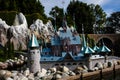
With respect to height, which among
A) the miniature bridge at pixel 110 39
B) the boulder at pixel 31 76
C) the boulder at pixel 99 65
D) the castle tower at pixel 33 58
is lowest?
the boulder at pixel 31 76

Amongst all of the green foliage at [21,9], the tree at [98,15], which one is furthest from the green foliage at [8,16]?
the tree at [98,15]

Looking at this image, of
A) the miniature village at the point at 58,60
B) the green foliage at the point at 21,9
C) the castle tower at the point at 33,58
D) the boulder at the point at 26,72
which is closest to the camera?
the miniature village at the point at 58,60

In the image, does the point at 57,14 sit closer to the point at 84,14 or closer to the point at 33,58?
the point at 84,14

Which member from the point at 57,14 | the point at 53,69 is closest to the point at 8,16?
the point at 57,14

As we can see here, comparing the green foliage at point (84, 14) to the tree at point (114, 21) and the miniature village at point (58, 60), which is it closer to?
the tree at point (114, 21)

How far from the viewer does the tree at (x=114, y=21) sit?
11007cm

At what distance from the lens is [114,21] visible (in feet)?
364

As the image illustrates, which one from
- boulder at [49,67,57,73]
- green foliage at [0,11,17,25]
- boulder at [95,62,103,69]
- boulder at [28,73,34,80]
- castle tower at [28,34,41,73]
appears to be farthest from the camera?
green foliage at [0,11,17,25]

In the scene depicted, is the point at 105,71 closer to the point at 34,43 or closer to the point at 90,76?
the point at 90,76

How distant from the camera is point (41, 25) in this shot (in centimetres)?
7719

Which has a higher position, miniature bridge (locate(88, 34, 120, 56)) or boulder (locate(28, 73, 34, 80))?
miniature bridge (locate(88, 34, 120, 56))

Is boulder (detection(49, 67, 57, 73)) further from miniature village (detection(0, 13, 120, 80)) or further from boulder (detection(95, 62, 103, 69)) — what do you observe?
boulder (detection(95, 62, 103, 69))

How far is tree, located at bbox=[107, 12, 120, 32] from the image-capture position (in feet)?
361

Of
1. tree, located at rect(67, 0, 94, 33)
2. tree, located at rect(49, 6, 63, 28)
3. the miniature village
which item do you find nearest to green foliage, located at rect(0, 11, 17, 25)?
tree, located at rect(49, 6, 63, 28)
